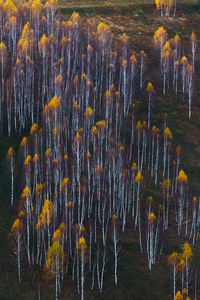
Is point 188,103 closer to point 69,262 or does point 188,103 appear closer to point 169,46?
point 169,46

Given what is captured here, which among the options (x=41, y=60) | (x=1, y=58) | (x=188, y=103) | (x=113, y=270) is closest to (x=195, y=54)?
(x=188, y=103)

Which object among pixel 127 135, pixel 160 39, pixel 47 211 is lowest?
pixel 47 211

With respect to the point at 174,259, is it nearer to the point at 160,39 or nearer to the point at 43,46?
the point at 43,46

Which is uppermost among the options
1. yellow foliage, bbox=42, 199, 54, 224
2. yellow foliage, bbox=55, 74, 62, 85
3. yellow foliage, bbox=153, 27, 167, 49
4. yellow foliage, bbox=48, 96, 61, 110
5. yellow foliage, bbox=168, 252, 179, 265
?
yellow foliage, bbox=153, 27, 167, 49

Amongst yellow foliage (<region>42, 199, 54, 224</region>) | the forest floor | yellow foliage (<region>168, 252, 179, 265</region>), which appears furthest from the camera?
yellow foliage (<region>42, 199, 54, 224</region>)

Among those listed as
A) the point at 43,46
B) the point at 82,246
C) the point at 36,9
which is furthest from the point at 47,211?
the point at 36,9

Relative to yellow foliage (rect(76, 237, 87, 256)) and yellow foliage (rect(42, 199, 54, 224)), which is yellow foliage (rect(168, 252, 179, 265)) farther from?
yellow foliage (rect(42, 199, 54, 224))

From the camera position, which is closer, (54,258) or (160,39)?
(54,258)

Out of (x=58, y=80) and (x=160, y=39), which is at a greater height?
(x=160, y=39)

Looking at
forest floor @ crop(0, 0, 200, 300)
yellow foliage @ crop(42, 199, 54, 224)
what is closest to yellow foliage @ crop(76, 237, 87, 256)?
forest floor @ crop(0, 0, 200, 300)
